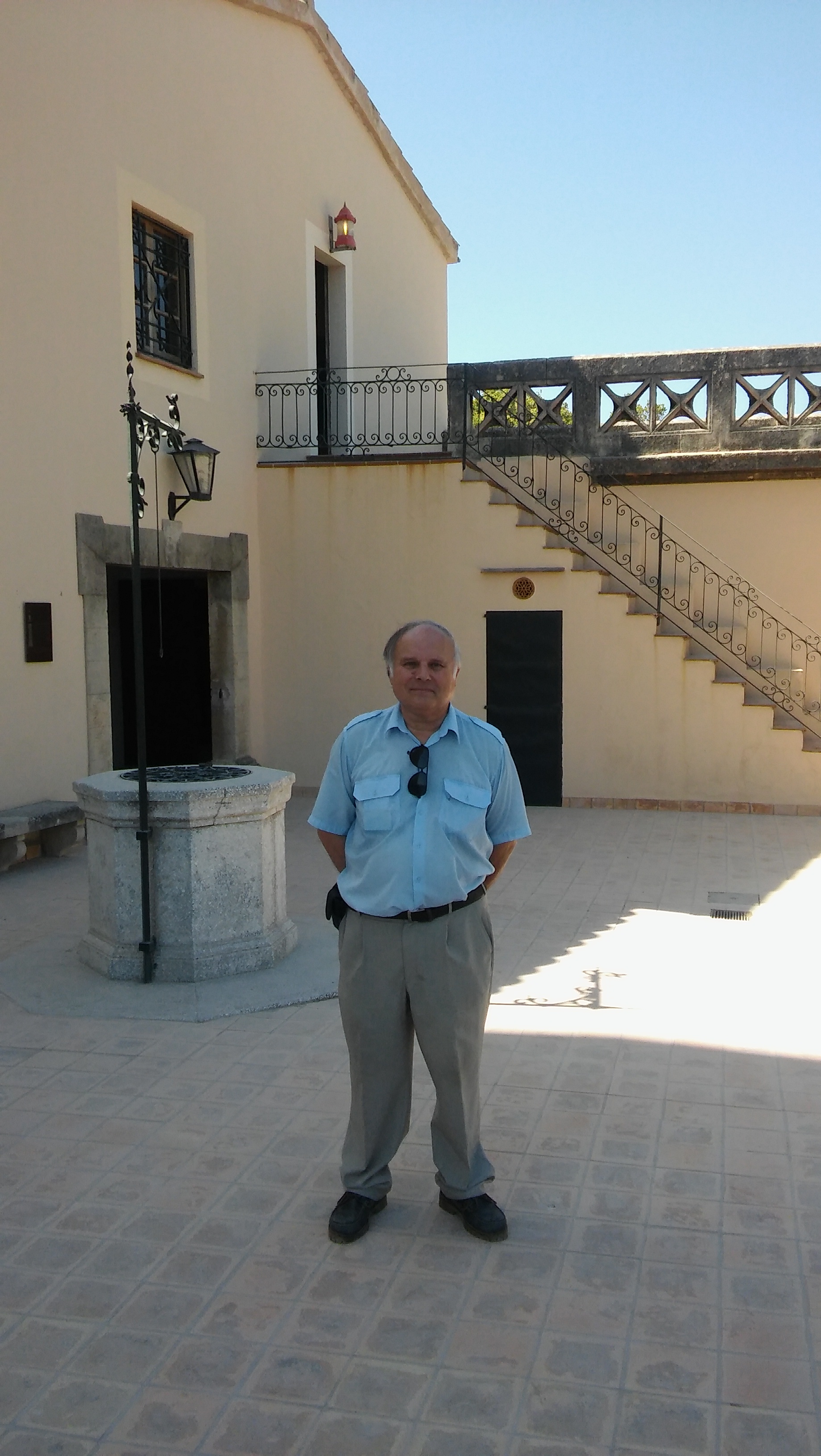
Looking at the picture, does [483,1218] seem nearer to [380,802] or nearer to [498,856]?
[498,856]

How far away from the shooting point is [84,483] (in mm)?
9430

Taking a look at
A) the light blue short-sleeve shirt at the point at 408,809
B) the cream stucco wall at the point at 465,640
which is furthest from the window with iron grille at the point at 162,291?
the light blue short-sleeve shirt at the point at 408,809

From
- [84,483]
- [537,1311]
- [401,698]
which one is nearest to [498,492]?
[84,483]

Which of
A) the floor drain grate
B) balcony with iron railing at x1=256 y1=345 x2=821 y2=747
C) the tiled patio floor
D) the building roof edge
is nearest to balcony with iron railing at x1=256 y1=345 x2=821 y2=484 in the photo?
balcony with iron railing at x1=256 y1=345 x2=821 y2=747

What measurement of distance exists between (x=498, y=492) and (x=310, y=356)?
116 inches

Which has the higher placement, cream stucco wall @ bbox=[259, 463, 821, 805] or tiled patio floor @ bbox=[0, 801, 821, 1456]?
cream stucco wall @ bbox=[259, 463, 821, 805]

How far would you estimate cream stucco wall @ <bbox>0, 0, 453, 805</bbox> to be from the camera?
8680mm

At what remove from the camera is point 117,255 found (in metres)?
9.65

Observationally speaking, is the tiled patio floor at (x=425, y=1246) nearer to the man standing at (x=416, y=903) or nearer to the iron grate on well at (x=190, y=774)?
the man standing at (x=416, y=903)

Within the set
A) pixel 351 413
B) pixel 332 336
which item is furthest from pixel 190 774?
pixel 332 336

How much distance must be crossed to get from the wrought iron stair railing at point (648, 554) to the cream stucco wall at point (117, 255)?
7.63 ft

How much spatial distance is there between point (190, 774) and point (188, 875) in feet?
2.24

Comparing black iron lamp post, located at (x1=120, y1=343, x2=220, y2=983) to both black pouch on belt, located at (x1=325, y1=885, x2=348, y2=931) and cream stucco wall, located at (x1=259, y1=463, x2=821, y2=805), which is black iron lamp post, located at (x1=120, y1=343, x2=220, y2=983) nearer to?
black pouch on belt, located at (x1=325, y1=885, x2=348, y2=931)

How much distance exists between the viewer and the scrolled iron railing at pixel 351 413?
12383 millimetres
